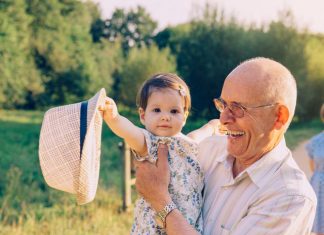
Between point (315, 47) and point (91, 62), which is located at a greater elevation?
point (315, 47)

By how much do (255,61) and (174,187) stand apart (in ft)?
2.55

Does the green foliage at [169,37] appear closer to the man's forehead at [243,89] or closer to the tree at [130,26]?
the tree at [130,26]

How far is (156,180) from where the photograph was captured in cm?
270

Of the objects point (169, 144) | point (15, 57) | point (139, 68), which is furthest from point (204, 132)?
point (139, 68)

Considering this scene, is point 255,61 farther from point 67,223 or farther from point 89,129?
point 67,223

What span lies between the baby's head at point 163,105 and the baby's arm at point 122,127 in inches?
4.9

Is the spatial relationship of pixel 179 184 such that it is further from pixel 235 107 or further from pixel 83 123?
pixel 83 123

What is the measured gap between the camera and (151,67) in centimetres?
2677

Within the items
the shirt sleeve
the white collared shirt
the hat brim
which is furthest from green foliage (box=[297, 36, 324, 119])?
the hat brim

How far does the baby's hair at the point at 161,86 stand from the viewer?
9.31 ft

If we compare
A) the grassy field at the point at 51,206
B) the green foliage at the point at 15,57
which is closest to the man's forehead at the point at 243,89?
the grassy field at the point at 51,206

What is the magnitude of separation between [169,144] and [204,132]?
59 cm

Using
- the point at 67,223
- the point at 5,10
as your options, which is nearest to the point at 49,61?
the point at 5,10

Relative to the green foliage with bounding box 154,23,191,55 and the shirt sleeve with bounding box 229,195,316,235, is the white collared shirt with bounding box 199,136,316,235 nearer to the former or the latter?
the shirt sleeve with bounding box 229,195,316,235
